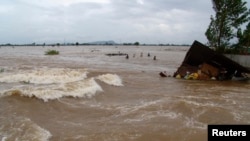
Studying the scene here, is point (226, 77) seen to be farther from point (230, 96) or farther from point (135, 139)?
point (135, 139)

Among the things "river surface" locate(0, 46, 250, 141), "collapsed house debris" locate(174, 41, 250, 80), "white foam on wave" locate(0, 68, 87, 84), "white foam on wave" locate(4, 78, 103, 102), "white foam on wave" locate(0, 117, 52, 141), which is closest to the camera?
"white foam on wave" locate(0, 117, 52, 141)

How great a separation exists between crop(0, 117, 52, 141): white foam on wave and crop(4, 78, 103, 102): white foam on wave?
3.40 meters

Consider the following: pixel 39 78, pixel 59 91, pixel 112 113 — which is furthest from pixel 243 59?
pixel 112 113

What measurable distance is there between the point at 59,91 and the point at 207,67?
13.7 m

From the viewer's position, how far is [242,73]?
973 inches

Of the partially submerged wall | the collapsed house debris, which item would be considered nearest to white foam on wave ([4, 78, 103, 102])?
the collapsed house debris

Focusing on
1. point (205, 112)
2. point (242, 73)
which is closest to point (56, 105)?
point (205, 112)

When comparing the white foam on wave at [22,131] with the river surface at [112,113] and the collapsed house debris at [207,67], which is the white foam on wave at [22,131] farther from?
the collapsed house debris at [207,67]

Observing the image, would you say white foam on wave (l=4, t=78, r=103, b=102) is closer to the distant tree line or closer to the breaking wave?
the breaking wave

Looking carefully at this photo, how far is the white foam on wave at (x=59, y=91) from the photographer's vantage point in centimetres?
1345

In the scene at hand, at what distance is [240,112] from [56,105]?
793 centimetres

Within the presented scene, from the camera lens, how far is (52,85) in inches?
681

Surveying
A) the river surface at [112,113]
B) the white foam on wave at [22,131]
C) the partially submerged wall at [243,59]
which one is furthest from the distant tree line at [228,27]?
the white foam on wave at [22,131]

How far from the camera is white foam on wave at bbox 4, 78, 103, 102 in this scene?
13448 mm
